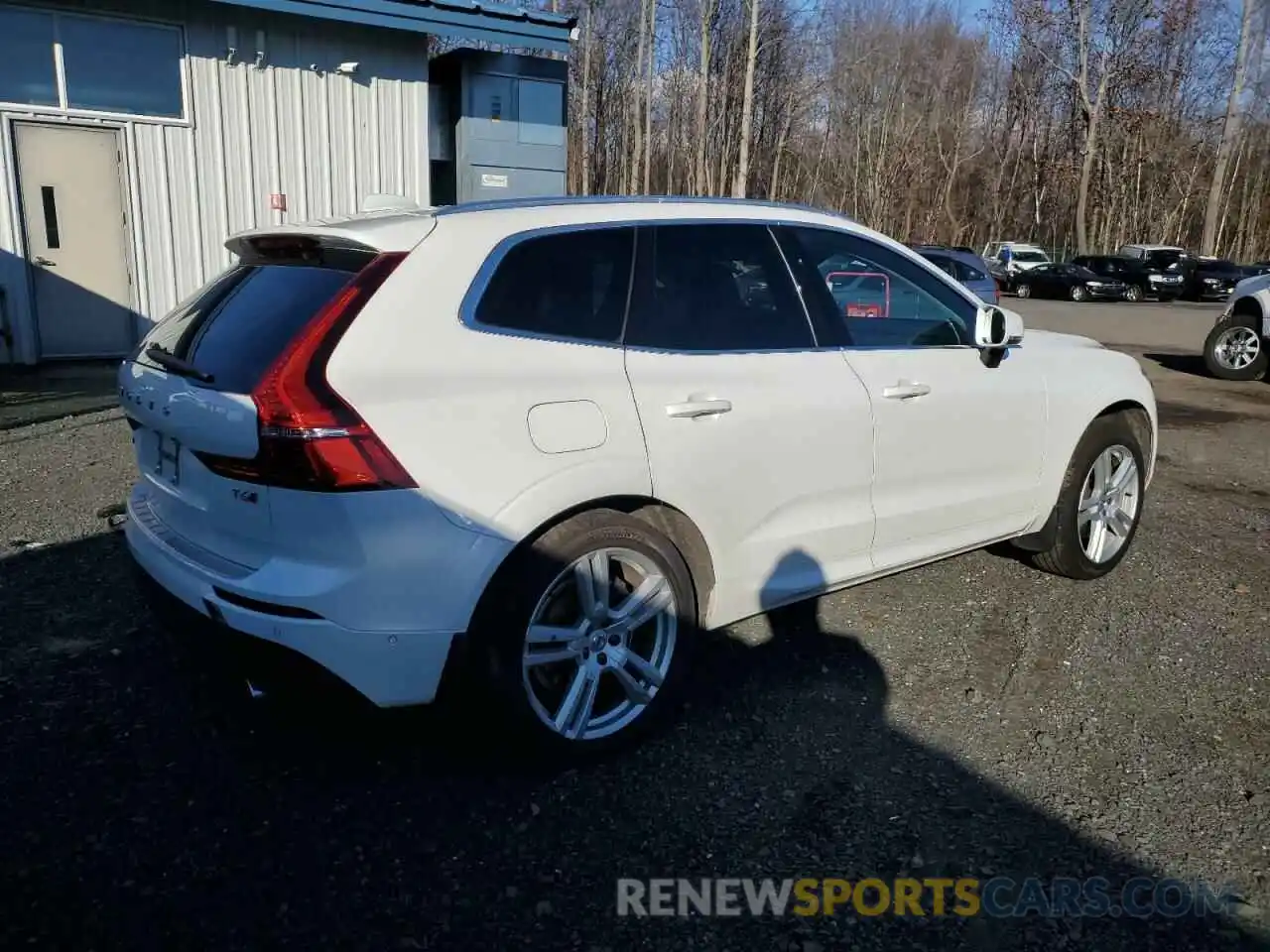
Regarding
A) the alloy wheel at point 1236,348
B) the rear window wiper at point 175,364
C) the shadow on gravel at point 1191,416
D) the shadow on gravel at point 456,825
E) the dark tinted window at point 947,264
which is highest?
the rear window wiper at point 175,364

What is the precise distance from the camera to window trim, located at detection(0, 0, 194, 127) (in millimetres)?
10125

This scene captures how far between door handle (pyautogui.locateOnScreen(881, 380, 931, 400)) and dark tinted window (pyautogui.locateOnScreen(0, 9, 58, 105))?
9.93 m

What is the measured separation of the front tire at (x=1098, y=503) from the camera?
4762 mm

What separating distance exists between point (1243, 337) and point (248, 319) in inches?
513

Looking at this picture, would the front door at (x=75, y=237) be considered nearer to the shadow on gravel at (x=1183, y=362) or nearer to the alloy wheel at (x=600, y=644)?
the alloy wheel at (x=600, y=644)

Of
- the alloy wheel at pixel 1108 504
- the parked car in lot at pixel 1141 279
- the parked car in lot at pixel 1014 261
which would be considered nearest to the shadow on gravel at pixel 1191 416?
the alloy wheel at pixel 1108 504

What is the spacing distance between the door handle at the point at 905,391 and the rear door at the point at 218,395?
1.96 m

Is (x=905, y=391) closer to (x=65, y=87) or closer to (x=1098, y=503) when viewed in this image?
(x=1098, y=503)

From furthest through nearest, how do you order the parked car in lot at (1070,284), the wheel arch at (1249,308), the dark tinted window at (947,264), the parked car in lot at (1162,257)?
1. the parked car in lot at (1162,257)
2. the parked car in lot at (1070,284)
3. the dark tinted window at (947,264)
4. the wheel arch at (1249,308)

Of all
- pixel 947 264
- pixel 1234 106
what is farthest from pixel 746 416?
pixel 1234 106

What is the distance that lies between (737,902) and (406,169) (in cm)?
1117

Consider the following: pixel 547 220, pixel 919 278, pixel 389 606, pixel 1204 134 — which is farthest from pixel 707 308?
pixel 1204 134

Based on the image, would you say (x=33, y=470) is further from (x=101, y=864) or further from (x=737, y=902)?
(x=737, y=902)

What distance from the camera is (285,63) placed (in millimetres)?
11398
